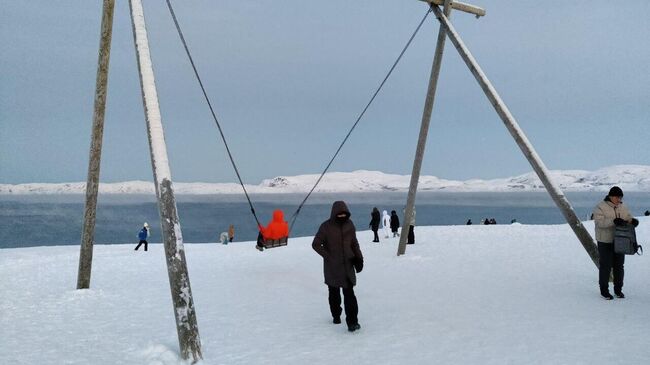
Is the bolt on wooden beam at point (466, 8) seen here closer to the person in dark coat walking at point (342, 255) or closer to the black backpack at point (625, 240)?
the black backpack at point (625, 240)

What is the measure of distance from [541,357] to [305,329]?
3.00 m

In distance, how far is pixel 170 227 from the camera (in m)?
5.50

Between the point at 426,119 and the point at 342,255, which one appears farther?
the point at 426,119

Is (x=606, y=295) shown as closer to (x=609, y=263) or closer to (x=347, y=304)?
(x=609, y=263)

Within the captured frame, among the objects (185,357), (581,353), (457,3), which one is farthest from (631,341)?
(457,3)

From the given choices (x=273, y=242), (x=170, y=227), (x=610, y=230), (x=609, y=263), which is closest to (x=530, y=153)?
(x=610, y=230)

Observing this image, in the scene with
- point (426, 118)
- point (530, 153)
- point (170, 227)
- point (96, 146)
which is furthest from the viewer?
point (426, 118)

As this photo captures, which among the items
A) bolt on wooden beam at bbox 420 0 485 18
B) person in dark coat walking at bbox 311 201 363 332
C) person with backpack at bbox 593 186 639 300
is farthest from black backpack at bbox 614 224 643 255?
bolt on wooden beam at bbox 420 0 485 18

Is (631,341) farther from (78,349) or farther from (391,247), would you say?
(391,247)

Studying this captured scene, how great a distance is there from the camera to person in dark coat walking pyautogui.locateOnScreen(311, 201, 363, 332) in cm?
643

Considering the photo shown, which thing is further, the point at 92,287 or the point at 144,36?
the point at 92,287

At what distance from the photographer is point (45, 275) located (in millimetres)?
12523

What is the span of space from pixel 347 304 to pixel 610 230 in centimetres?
442

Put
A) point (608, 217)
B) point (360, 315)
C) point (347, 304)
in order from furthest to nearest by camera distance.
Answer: point (608, 217) → point (360, 315) → point (347, 304)
